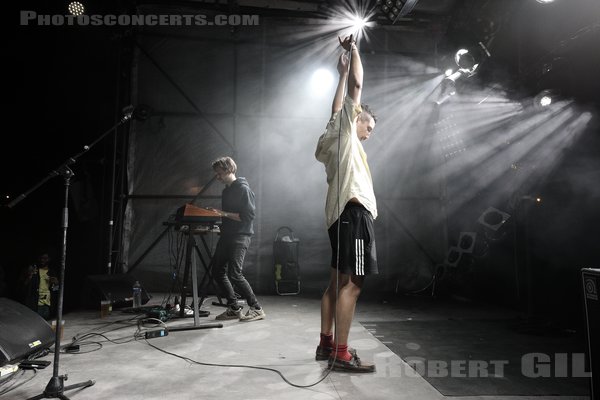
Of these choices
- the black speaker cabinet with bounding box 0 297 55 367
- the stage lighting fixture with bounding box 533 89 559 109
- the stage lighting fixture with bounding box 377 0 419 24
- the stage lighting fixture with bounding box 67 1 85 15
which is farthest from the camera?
the stage lighting fixture with bounding box 533 89 559 109

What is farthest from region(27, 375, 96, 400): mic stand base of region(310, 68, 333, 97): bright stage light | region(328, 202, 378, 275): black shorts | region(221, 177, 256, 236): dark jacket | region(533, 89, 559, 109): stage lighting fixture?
region(533, 89, 559, 109): stage lighting fixture

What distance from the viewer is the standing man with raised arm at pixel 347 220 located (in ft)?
7.27

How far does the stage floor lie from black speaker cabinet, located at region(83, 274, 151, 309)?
1.40 ft

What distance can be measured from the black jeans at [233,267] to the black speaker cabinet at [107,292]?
1439 mm

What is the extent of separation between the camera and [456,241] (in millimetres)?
6777

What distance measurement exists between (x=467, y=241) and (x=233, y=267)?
14.7ft

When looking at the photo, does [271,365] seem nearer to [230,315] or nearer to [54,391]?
[54,391]

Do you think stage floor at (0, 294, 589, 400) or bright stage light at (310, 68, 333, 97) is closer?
stage floor at (0, 294, 589, 400)

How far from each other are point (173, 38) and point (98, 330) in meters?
5.70

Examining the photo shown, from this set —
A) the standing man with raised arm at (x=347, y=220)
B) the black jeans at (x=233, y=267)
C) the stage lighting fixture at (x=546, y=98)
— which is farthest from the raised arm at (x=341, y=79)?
the stage lighting fixture at (x=546, y=98)

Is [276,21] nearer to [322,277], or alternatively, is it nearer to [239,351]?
[322,277]

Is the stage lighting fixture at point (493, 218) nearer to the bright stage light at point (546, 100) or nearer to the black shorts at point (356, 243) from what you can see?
the bright stage light at point (546, 100)

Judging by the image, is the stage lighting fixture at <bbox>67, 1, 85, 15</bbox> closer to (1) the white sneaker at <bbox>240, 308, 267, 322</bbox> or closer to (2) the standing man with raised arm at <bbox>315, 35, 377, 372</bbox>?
(2) the standing man with raised arm at <bbox>315, 35, 377, 372</bbox>

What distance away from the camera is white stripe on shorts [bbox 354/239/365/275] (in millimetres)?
2209
